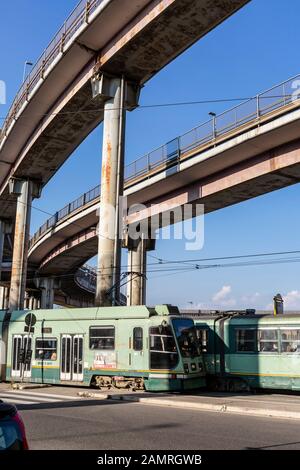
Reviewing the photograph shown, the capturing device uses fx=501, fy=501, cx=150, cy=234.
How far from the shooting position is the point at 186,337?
682 inches

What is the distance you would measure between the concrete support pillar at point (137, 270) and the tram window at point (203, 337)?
50.6 feet

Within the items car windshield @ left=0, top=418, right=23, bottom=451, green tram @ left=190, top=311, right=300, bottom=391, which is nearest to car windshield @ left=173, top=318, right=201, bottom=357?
green tram @ left=190, top=311, right=300, bottom=391

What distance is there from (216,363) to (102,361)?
4.33m

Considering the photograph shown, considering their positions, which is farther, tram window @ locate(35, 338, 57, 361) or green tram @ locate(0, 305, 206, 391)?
tram window @ locate(35, 338, 57, 361)

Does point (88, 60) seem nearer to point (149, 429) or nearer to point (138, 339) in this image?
point (138, 339)

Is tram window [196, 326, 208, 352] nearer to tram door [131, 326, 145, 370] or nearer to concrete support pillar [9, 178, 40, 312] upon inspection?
tram door [131, 326, 145, 370]

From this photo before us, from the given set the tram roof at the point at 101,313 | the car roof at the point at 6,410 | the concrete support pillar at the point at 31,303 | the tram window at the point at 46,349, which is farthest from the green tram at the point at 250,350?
the concrete support pillar at the point at 31,303

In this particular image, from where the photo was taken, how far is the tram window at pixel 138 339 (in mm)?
17328

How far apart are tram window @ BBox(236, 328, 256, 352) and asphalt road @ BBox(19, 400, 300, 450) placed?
629 cm

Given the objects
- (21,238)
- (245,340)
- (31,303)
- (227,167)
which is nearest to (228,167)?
(227,167)

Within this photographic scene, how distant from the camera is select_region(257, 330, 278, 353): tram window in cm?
1755
